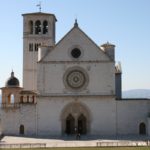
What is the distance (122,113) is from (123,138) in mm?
4617

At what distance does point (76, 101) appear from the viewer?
6225 cm

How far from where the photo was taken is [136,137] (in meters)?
59.2

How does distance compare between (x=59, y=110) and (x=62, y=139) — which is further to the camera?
(x=59, y=110)

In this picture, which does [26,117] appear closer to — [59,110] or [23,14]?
[59,110]

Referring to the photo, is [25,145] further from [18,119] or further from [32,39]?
[32,39]

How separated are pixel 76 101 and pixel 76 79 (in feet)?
8.00

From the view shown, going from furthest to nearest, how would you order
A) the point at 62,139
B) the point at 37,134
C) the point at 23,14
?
the point at 23,14 < the point at 37,134 < the point at 62,139

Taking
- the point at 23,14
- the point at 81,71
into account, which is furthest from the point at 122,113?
the point at 23,14

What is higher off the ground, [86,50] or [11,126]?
[86,50]

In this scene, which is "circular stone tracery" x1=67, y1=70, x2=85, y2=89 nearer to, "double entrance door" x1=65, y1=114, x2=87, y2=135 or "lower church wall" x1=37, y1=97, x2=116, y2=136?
"lower church wall" x1=37, y1=97, x2=116, y2=136

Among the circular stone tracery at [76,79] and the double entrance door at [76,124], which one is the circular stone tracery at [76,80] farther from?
the double entrance door at [76,124]

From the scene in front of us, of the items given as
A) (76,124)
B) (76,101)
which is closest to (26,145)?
(76,124)

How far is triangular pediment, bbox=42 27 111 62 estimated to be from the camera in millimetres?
62250

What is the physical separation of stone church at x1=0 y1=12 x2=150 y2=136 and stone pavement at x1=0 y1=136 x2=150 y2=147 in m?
3.09
